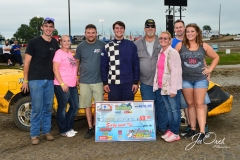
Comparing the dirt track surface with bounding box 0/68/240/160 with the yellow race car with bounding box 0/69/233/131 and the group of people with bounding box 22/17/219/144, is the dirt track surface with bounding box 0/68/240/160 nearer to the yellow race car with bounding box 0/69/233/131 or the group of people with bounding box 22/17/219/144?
the group of people with bounding box 22/17/219/144

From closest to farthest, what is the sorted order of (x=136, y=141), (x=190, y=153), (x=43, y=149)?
(x=190, y=153) < (x=43, y=149) < (x=136, y=141)

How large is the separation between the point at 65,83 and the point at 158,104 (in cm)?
152

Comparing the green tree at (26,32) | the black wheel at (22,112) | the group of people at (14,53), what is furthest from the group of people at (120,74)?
the green tree at (26,32)

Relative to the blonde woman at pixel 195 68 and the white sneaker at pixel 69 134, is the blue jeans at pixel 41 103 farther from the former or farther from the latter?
the blonde woman at pixel 195 68

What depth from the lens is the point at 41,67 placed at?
13.8 feet

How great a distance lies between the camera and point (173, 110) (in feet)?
14.2

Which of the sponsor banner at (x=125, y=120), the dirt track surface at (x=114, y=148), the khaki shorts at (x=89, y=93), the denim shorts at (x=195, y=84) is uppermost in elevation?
the denim shorts at (x=195, y=84)

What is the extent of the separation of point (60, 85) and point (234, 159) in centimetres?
260

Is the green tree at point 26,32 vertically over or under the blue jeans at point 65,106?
over

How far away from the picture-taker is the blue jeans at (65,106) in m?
4.41

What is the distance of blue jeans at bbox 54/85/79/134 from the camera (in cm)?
441

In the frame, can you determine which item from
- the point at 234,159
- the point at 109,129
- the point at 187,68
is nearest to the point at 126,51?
the point at 187,68

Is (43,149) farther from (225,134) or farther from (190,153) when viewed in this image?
(225,134)

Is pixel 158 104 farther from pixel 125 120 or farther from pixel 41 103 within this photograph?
pixel 41 103
